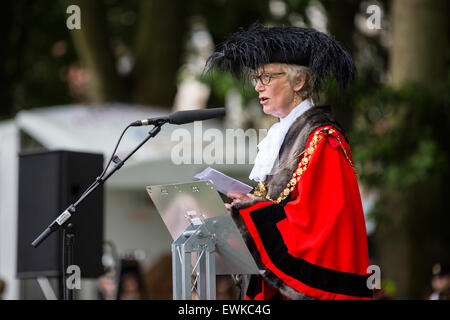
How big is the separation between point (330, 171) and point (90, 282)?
6063mm

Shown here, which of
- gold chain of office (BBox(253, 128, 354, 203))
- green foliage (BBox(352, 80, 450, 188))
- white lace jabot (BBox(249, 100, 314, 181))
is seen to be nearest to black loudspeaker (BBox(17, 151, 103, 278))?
white lace jabot (BBox(249, 100, 314, 181))

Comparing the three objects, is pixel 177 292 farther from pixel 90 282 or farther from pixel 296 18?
pixel 296 18

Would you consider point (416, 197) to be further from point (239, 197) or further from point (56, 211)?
point (239, 197)

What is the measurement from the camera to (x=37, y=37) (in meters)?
14.8

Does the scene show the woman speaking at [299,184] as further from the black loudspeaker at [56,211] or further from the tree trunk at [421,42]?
the tree trunk at [421,42]

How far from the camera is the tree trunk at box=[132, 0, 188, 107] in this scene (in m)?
11.5

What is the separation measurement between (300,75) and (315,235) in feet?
2.66

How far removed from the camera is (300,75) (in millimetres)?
3684

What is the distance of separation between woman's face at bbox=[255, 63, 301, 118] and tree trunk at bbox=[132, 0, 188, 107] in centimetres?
780

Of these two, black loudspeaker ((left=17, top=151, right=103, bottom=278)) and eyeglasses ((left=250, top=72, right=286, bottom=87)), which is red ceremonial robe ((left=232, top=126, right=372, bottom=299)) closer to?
eyeglasses ((left=250, top=72, right=286, bottom=87))

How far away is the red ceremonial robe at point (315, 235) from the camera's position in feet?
10.9

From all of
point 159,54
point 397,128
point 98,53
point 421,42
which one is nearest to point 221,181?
point 397,128
